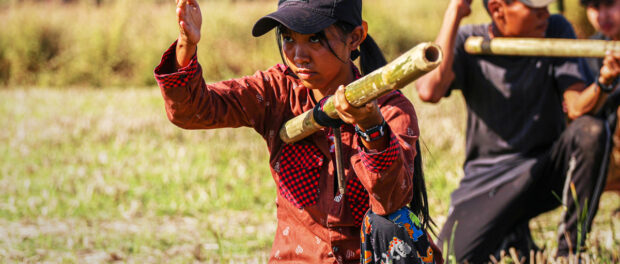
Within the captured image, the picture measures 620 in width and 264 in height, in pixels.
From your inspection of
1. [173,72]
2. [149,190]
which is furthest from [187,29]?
[149,190]

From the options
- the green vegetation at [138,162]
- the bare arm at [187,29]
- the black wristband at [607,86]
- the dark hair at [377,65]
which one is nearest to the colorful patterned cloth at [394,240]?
the dark hair at [377,65]

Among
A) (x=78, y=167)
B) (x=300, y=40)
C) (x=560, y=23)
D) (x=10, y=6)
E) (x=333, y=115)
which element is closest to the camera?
(x=333, y=115)

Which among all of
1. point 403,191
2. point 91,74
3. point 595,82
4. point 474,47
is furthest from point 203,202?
point 91,74

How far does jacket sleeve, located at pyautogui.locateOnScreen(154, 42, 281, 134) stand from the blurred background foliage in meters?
9.39

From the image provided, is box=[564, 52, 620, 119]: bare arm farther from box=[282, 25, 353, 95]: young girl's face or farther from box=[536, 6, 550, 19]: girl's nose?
box=[282, 25, 353, 95]: young girl's face

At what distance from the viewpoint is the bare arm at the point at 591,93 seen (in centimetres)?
320

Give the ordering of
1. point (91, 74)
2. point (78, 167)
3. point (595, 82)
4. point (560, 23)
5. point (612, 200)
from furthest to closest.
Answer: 1. point (91, 74)
2. point (78, 167)
3. point (612, 200)
4. point (560, 23)
5. point (595, 82)

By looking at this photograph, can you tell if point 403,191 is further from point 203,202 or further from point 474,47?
point 203,202

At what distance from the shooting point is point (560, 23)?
12.1ft

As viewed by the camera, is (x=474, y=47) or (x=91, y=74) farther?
(x=91, y=74)

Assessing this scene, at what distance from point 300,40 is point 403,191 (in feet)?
1.91

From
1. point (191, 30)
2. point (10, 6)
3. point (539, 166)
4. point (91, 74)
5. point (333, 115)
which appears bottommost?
point (539, 166)

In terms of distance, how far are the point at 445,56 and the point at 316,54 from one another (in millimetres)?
1423

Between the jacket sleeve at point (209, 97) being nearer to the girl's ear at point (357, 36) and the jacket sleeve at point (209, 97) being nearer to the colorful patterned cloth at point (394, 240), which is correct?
the girl's ear at point (357, 36)
